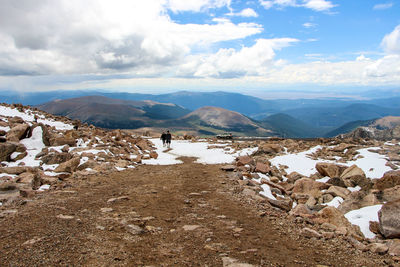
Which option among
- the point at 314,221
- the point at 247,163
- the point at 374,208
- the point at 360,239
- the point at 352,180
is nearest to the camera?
the point at 360,239

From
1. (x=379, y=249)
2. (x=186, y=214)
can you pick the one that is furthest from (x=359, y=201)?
(x=186, y=214)

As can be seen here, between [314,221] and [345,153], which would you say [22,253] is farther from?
[345,153]

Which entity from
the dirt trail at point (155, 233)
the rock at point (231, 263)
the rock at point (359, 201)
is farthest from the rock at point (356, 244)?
the rock at point (359, 201)

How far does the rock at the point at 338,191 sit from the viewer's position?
14.9 m

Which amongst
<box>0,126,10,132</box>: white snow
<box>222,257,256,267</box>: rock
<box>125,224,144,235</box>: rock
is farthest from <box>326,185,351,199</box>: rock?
<box>0,126,10,132</box>: white snow

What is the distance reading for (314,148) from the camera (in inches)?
1078

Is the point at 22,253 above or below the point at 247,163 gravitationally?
above

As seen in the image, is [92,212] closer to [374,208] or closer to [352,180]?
[374,208]

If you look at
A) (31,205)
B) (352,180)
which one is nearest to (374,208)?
(352,180)

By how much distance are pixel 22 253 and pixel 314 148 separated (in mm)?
26906

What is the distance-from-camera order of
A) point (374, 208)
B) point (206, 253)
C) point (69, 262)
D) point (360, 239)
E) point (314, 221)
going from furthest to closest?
point (374, 208) < point (314, 221) < point (360, 239) < point (206, 253) < point (69, 262)

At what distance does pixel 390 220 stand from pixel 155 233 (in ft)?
27.1

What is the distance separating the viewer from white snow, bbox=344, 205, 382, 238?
999 cm

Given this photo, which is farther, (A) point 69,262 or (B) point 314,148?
(B) point 314,148
